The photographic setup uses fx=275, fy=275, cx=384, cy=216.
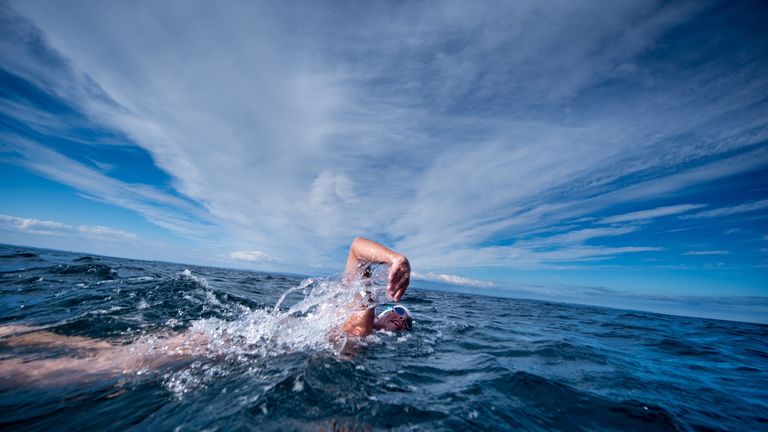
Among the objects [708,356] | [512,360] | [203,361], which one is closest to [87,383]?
[203,361]

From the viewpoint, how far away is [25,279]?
849 cm

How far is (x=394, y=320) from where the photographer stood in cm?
687

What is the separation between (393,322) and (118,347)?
500 cm

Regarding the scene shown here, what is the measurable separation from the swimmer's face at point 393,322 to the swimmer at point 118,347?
2.00 metres

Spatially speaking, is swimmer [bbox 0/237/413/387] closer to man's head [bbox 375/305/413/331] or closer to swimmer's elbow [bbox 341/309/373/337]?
swimmer's elbow [bbox 341/309/373/337]

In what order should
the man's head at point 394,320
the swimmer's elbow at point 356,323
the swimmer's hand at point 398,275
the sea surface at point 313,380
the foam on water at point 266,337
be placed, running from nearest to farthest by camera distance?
the sea surface at point 313,380 → the foam on water at point 266,337 → the swimmer's hand at point 398,275 → the swimmer's elbow at point 356,323 → the man's head at point 394,320

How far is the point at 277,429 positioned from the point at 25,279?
39.3 ft

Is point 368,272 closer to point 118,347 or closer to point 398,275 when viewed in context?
point 398,275

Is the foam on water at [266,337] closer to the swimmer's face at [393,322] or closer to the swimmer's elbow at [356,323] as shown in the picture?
the swimmer's elbow at [356,323]

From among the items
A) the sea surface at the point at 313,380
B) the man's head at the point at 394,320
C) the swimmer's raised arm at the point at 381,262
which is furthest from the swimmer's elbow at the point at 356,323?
the man's head at the point at 394,320

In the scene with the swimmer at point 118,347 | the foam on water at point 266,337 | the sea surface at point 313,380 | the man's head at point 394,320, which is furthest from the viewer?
the man's head at point 394,320

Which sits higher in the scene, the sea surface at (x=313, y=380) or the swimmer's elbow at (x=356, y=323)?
the swimmer's elbow at (x=356, y=323)

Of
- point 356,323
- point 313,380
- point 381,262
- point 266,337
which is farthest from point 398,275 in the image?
point 266,337

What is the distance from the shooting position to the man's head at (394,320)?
21.9ft
